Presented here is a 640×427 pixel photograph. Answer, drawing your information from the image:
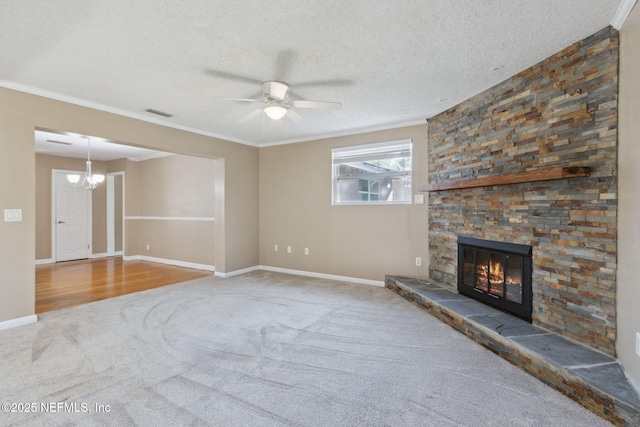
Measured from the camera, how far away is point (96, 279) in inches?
212

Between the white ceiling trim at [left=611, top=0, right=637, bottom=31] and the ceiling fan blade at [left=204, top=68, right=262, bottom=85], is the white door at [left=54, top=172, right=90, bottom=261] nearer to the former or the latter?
the ceiling fan blade at [left=204, top=68, right=262, bottom=85]

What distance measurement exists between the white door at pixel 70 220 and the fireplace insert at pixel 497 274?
8.39 meters

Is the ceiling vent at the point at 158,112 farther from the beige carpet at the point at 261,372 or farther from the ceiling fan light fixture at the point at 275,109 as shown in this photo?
the beige carpet at the point at 261,372

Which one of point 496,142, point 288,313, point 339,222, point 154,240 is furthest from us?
point 154,240

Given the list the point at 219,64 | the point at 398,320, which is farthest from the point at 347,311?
the point at 219,64

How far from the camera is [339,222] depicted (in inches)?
207

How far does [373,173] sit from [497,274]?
237cm

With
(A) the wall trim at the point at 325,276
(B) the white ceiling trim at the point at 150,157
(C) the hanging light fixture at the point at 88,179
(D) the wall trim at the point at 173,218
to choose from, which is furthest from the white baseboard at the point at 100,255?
(A) the wall trim at the point at 325,276

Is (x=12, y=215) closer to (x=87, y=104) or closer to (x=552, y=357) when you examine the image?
Answer: (x=87, y=104)

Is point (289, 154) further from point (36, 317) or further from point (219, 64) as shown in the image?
point (36, 317)

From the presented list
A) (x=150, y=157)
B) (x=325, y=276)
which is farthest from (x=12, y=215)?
(x=150, y=157)

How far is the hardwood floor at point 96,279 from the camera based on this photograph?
4250mm

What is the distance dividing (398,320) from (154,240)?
6050 millimetres

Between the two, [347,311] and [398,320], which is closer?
[398,320]
